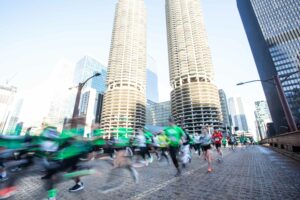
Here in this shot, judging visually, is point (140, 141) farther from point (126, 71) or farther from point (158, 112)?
point (158, 112)

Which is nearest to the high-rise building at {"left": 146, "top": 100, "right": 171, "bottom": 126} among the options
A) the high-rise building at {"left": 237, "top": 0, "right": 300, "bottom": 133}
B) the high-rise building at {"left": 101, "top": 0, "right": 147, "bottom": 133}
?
the high-rise building at {"left": 101, "top": 0, "right": 147, "bottom": 133}

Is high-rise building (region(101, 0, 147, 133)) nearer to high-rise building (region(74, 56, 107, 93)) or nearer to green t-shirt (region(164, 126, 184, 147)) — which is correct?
high-rise building (region(74, 56, 107, 93))

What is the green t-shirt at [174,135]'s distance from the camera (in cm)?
633

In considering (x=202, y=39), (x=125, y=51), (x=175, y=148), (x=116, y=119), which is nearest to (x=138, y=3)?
(x=125, y=51)

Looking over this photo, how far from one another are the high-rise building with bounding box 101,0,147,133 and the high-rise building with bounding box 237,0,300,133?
304ft

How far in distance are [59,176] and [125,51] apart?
483 feet

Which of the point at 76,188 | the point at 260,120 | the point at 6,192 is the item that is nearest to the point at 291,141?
the point at 76,188

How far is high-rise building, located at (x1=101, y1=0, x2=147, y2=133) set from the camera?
126 metres

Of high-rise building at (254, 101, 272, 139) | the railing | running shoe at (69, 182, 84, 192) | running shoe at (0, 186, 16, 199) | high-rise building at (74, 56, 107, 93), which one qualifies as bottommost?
running shoe at (69, 182, 84, 192)

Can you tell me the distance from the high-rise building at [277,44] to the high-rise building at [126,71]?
92.8m

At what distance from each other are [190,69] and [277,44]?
187 ft

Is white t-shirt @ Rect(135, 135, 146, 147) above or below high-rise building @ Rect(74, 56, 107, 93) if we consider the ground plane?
below

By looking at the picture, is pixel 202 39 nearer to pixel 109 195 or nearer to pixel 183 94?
pixel 183 94

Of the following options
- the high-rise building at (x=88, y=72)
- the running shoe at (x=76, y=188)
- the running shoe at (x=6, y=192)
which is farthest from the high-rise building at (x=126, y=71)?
the running shoe at (x=6, y=192)
